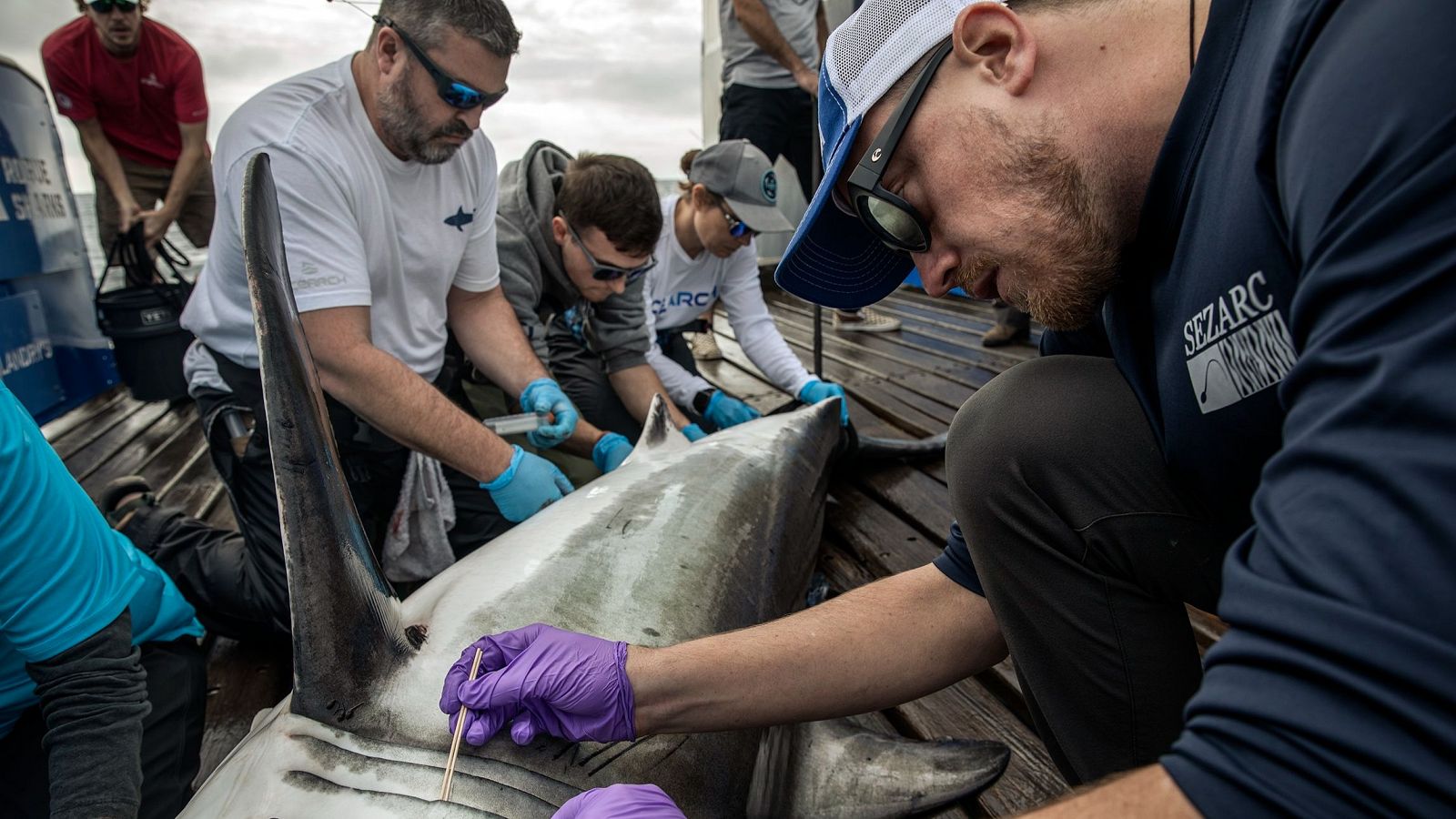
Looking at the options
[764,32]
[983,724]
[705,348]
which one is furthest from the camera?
[705,348]

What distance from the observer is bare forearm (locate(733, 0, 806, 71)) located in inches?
179

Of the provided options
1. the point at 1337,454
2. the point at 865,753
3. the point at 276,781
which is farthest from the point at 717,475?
the point at 1337,454

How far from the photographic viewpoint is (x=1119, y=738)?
1.30m

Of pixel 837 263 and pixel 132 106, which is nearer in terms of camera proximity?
pixel 837 263

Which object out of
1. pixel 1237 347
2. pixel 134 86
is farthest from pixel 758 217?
pixel 134 86

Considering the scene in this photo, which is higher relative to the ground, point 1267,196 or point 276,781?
point 1267,196

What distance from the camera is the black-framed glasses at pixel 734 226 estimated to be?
11.6 ft

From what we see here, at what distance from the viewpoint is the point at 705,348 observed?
5.69 meters

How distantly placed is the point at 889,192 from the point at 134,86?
5.28m

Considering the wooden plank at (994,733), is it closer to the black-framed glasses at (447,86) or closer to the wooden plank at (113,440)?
the black-framed glasses at (447,86)

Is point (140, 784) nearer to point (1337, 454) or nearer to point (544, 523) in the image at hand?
point (544, 523)

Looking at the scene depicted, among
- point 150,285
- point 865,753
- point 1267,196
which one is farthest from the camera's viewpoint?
point 150,285

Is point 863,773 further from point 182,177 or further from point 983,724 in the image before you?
point 182,177

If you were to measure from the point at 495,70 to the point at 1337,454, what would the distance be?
2.27m
